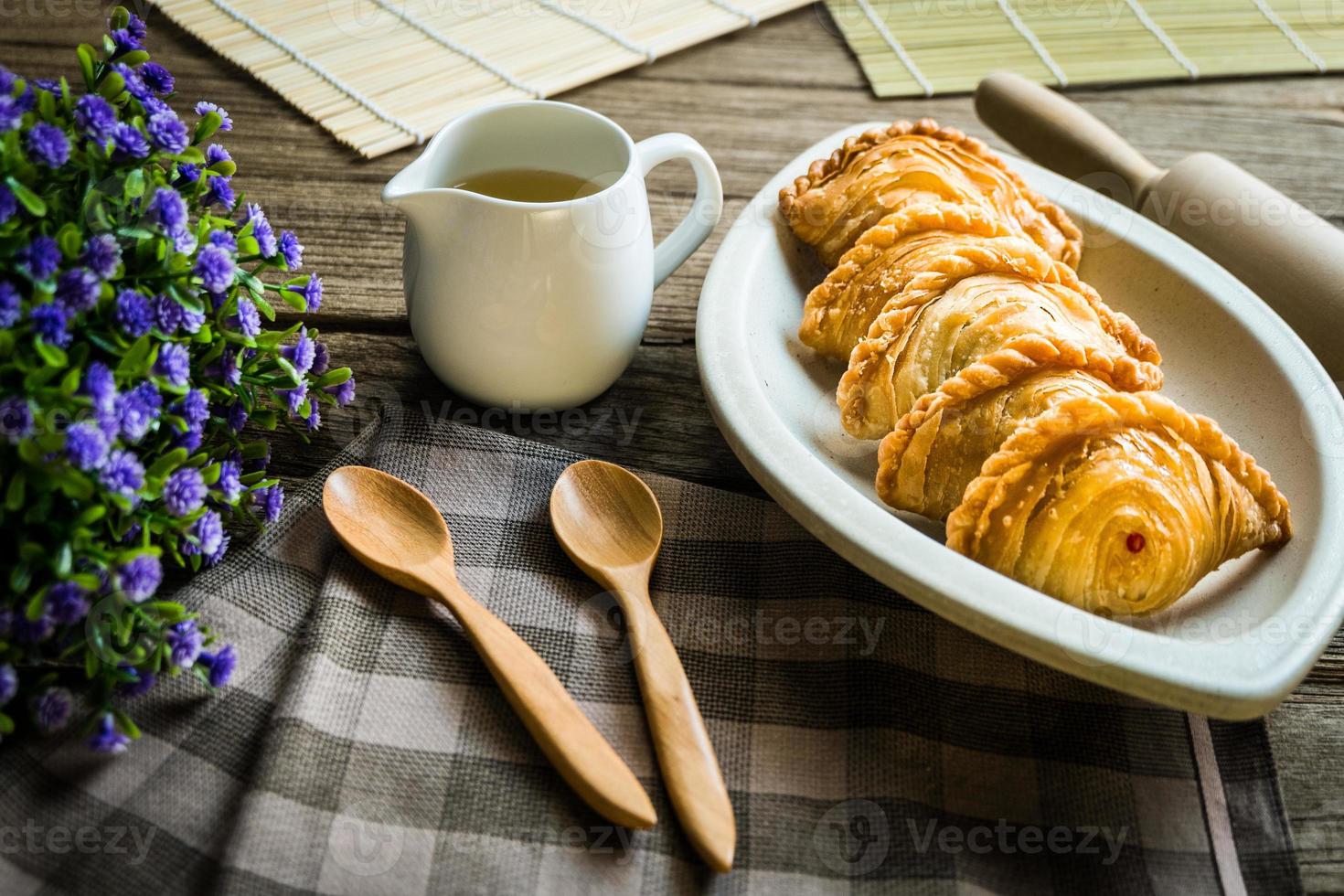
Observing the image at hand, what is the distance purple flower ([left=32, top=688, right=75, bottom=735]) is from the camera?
989mm

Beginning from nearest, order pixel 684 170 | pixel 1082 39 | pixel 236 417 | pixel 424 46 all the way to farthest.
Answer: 1. pixel 236 417
2. pixel 684 170
3. pixel 424 46
4. pixel 1082 39

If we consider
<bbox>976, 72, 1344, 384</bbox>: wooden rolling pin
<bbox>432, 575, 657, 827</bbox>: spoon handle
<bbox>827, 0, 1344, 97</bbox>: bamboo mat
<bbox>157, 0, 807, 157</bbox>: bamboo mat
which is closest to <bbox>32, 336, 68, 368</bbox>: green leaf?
<bbox>432, 575, 657, 827</bbox>: spoon handle

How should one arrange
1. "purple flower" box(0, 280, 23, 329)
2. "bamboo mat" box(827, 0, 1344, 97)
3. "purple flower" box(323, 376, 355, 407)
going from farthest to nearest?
"bamboo mat" box(827, 0, 1344, 97) → "purple flower" box(323, 376, 355, 407) → "purple flower" box(0, 280, 23, 329)

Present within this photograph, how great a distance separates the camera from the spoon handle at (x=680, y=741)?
3.16ft

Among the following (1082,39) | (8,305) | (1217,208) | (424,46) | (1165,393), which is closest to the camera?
(8,305)

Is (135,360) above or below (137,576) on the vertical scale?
above

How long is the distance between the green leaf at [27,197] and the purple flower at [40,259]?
27 mm

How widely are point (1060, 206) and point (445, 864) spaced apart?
1235 millimetres

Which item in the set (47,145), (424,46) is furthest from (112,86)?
(424,46)

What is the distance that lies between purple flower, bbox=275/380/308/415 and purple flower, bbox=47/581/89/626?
347 mm

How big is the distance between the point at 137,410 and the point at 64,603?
179 millimetres

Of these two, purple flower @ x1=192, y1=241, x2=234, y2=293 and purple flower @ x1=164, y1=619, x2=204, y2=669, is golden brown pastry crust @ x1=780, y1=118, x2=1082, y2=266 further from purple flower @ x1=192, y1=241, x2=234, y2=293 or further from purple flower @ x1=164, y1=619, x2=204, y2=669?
purple flower @ x1=164, y1=619, x2=204, y2=669

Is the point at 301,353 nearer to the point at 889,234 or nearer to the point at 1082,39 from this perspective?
the point at 889,234

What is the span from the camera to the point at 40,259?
2.99ft
